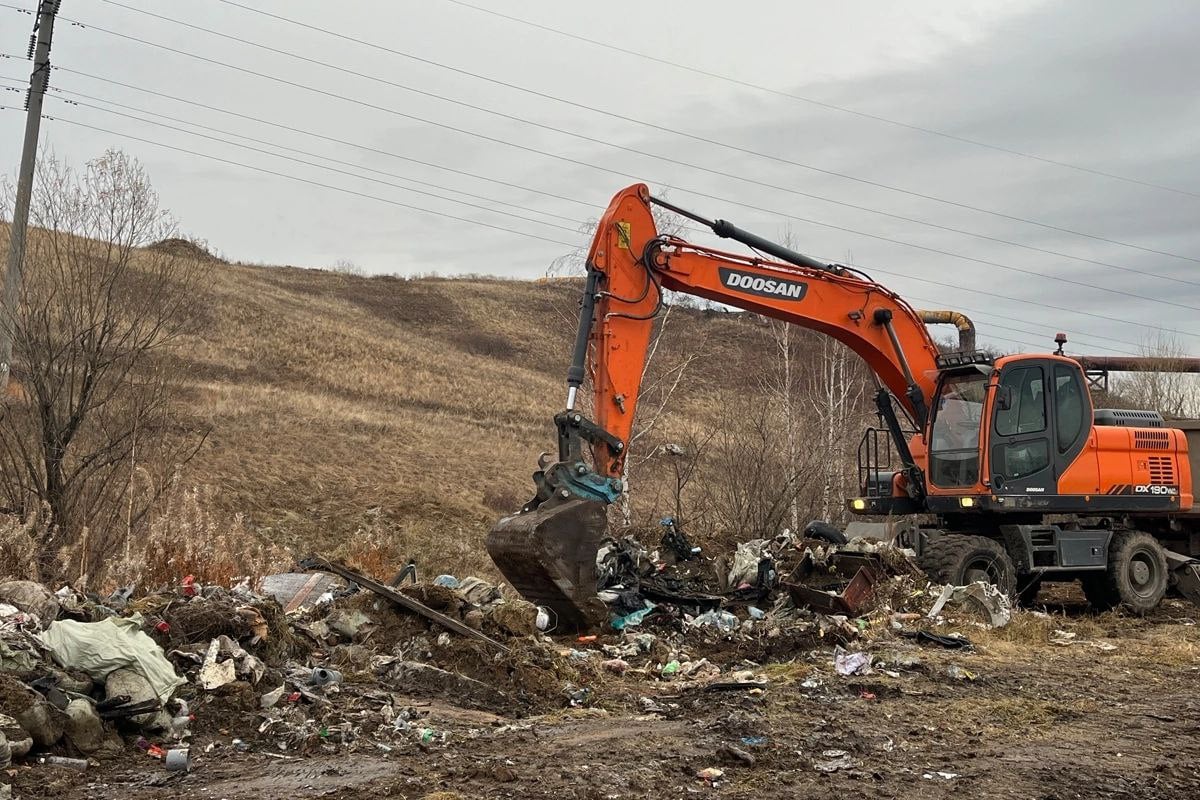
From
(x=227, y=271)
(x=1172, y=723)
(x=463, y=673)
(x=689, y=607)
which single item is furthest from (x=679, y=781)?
(x=227, y=271)

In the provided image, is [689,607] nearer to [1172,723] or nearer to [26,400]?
[1172,723]

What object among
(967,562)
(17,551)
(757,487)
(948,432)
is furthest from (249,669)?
(757,487)

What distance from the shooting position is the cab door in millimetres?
Result: 11852

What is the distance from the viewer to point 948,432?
1225cm

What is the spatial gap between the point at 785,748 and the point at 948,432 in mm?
6646

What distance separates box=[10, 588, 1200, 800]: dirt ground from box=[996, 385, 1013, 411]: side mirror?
11.3 feet

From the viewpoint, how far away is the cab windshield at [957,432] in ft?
39.3

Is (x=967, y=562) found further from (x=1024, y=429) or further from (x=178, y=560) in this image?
(x=178, y=560)

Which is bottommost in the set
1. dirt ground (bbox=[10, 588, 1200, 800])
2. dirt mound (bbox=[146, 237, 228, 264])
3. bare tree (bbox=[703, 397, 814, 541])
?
dirt ground (bbox=[10, 588, 1200, 800])

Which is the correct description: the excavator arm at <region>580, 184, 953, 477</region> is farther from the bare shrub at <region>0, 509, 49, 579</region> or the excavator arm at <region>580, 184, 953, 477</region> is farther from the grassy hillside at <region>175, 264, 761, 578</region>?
the grassy hillside at <region>175, 264, 761, 578</region>

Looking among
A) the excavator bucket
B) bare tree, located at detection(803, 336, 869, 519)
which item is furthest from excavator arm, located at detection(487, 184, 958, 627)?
bare tree, located at detection(803, 336, 869, 519)

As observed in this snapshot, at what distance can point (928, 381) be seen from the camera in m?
12.5

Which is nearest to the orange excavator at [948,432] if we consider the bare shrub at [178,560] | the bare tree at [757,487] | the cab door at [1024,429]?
the cab door at [1024,429]

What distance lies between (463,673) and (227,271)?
54379mm
